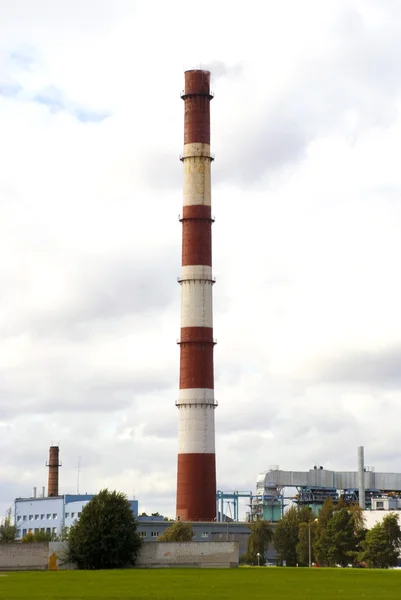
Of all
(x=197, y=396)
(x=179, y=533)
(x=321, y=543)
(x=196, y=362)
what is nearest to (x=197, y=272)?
(x=196, y=362)

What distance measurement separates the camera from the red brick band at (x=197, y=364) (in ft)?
276

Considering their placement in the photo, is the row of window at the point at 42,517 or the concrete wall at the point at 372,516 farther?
the row of window at the point at 42,517

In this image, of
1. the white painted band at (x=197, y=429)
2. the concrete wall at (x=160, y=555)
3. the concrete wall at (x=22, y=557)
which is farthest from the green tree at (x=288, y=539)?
the concrete wall at (x=22, y=557)

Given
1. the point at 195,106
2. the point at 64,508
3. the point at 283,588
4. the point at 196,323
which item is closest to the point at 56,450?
the point at 64,508

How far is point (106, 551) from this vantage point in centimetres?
6216

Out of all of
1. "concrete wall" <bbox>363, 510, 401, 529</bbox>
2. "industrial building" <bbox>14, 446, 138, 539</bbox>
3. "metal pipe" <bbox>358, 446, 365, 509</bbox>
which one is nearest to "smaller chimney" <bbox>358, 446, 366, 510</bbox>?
"metal pipe" <bbox>358, 446, 365, 509</bbox>

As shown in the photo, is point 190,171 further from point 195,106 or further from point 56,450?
point 56,450

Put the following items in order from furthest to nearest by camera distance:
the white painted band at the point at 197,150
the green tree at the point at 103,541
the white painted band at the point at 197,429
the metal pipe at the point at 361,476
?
the metal pipe at the point at 361,476 < the white painted band at the point at 197,150 < the white painted band at the point at 197,429 < the green tree at the point at 103,541

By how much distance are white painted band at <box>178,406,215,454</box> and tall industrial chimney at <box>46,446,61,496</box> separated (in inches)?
1606

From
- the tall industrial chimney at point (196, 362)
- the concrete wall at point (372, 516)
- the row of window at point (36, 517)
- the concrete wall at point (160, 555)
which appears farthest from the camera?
the row of window at point (36, 517)

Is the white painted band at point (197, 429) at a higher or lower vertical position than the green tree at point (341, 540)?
higher

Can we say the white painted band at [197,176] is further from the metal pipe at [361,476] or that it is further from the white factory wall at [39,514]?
Answer: the white factory wall at [39,514]

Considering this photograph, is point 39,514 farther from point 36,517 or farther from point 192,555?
point 192,555

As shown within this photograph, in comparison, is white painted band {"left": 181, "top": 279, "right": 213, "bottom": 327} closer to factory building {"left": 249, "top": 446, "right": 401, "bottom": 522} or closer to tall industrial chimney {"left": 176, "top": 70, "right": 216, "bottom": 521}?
tall industrial chimney {"left": 176, "top": 70, "right": 216, "bottom": 521}
